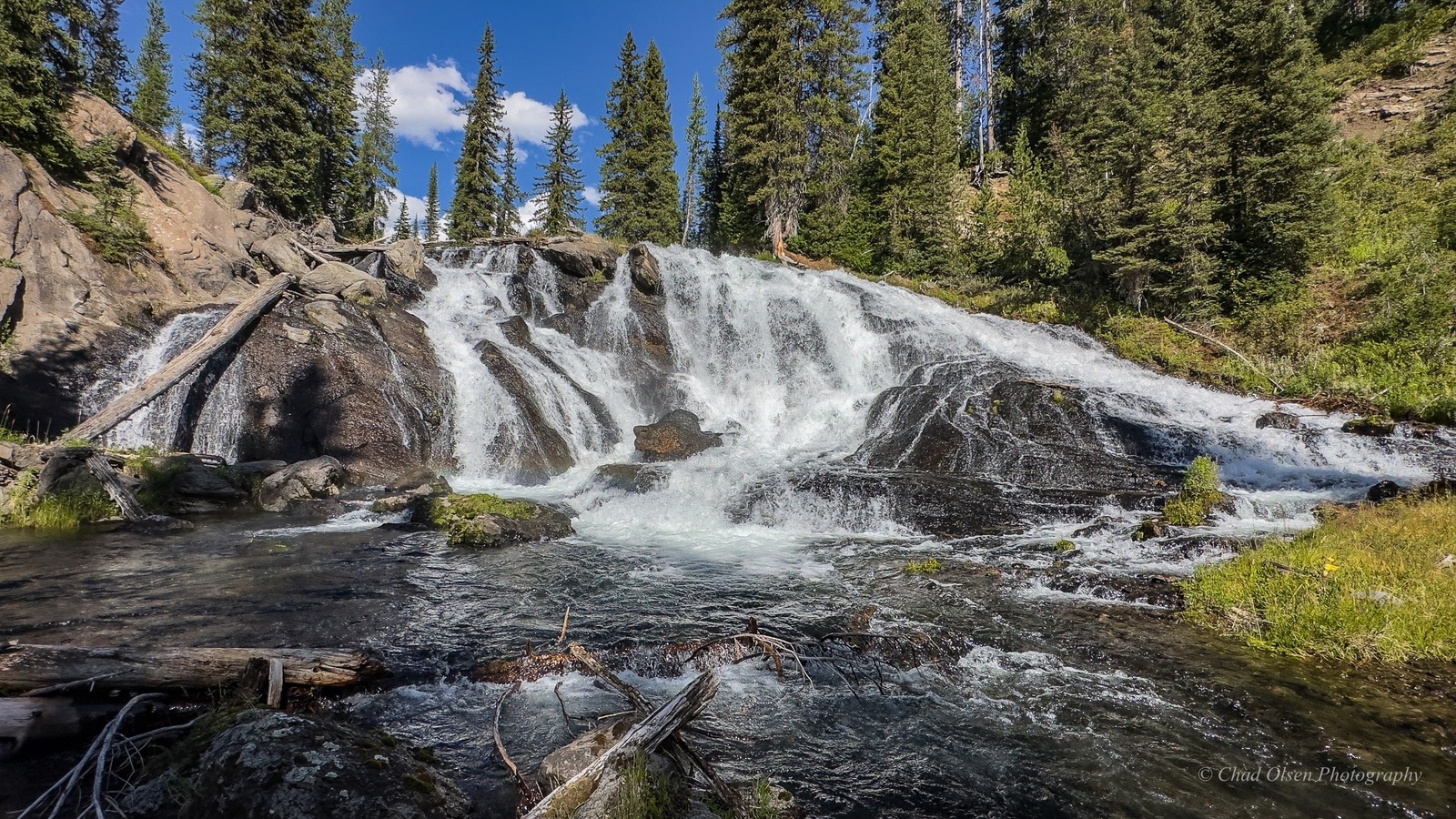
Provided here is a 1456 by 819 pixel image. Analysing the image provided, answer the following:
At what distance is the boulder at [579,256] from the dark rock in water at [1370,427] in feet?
80.8

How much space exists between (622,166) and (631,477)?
110 ft

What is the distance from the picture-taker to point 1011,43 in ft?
143

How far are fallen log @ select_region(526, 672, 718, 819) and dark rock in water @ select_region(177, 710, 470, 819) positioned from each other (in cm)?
82

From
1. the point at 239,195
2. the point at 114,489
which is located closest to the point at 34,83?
the point at 239,195

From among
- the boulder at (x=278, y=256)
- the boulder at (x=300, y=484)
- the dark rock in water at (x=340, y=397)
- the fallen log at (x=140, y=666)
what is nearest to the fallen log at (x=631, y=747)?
the fallen log at (x=140, y=666)

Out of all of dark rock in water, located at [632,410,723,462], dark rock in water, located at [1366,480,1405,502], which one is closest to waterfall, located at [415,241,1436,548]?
dark rock in water, located at [632,410,723,462]

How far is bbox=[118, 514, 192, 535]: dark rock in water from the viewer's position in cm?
1048

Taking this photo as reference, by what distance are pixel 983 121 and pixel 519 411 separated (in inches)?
1459

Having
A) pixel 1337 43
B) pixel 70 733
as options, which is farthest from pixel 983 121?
pixel 70 733

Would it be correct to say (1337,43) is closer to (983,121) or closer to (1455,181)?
(983,121)

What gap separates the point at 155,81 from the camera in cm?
4716

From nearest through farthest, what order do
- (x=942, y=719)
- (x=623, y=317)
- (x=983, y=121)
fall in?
(x=942, y=719)
(x=623, y=317)
(x=983, y=121)

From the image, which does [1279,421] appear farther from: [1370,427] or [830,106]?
[830,106]

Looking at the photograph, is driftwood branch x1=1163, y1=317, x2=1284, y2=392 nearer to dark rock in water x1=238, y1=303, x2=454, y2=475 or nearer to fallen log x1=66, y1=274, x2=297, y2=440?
dark rock in water x1=238, y1=303, x2=454, y2=475
